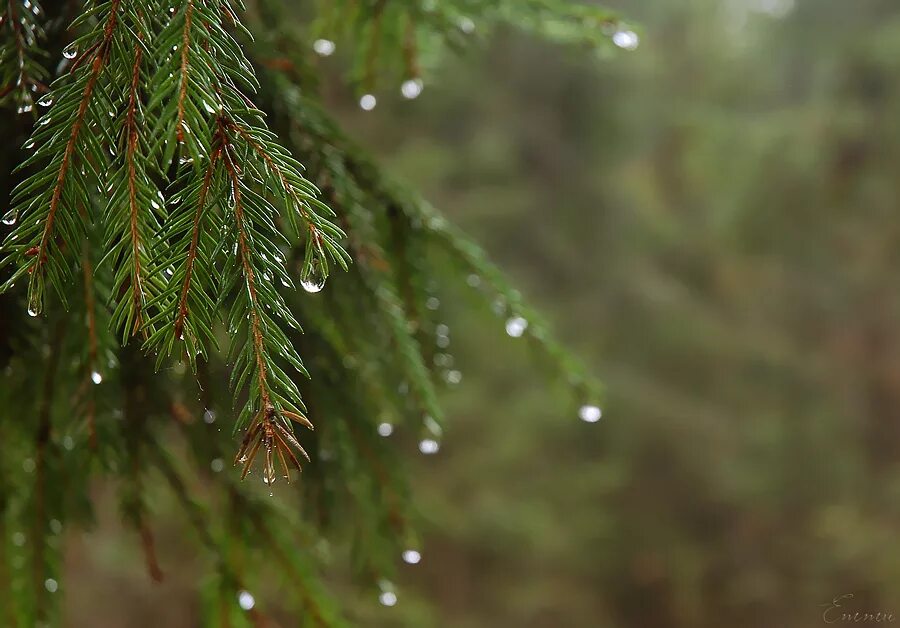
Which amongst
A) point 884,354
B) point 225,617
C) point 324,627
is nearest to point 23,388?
point 225,617

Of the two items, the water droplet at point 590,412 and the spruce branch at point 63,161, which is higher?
the spruce branch at point 63,161

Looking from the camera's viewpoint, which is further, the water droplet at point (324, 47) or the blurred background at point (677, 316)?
the blurred background at point (677, 316)

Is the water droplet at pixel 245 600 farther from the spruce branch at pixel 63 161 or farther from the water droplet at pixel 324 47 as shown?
the water droplet at pixel 324 47

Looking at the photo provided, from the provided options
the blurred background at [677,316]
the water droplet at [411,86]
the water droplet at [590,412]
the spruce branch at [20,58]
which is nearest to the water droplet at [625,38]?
the water droplet at [411,86]

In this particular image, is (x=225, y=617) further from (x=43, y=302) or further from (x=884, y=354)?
(x=884, y=354)

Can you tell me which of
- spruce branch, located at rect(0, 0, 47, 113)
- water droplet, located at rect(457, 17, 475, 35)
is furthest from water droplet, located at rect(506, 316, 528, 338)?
spruce branch, located at rect(0, 0, 47, 113)

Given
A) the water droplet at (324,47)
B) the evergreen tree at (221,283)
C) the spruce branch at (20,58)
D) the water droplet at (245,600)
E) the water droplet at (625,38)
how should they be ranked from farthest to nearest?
the water droplet at (324,47) < the water droplet at (625,38) < the water droplet at (245,600) < the spruce branch at (20,58) < the evergreen tree at (221,283)
